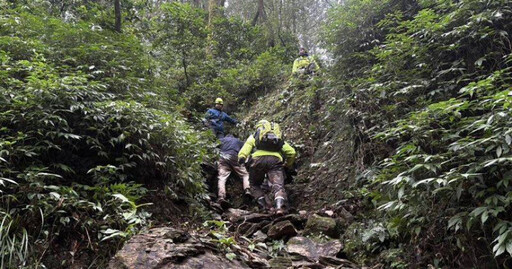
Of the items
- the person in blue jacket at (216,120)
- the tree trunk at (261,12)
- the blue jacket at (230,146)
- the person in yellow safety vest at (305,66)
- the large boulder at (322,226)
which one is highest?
the tree trunk at (261,12)

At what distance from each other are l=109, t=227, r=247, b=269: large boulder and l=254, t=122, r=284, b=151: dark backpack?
162 inches

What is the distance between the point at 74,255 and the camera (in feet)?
11.3

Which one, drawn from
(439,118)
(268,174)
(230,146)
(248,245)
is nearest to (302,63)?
(230,146)

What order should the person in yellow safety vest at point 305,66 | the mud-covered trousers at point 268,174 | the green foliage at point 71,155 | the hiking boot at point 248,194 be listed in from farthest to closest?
1. the person in yellow safety vest at point 305,66
2. the hiking boot at point 248,194
3. the mud-covered trousers at point 268,174
4. the green foliage at point 71,155

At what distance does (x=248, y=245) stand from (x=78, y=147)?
2.77m

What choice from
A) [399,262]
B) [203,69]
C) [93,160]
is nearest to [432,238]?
[399,262]

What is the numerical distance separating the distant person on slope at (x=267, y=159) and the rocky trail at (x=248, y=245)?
1.10 meters

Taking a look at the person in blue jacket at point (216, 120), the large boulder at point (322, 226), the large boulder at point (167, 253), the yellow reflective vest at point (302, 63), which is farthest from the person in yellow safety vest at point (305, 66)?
the large boulder at point (167, 253)

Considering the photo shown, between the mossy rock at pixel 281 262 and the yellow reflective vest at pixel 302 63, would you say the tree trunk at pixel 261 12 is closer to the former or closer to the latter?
the yellow reflective vest at pixel 302 63

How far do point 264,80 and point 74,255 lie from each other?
1062 centimetres

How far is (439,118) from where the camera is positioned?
439 cm

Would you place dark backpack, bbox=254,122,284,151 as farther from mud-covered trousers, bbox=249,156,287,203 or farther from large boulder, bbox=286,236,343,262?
large boulder, bbox=286,236,343,262

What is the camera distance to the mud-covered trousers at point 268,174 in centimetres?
727

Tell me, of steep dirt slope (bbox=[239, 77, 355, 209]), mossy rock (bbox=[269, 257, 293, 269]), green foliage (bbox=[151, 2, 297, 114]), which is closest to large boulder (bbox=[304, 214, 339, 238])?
steep dirt slope (bbox=[239, 77, 355, 209])
